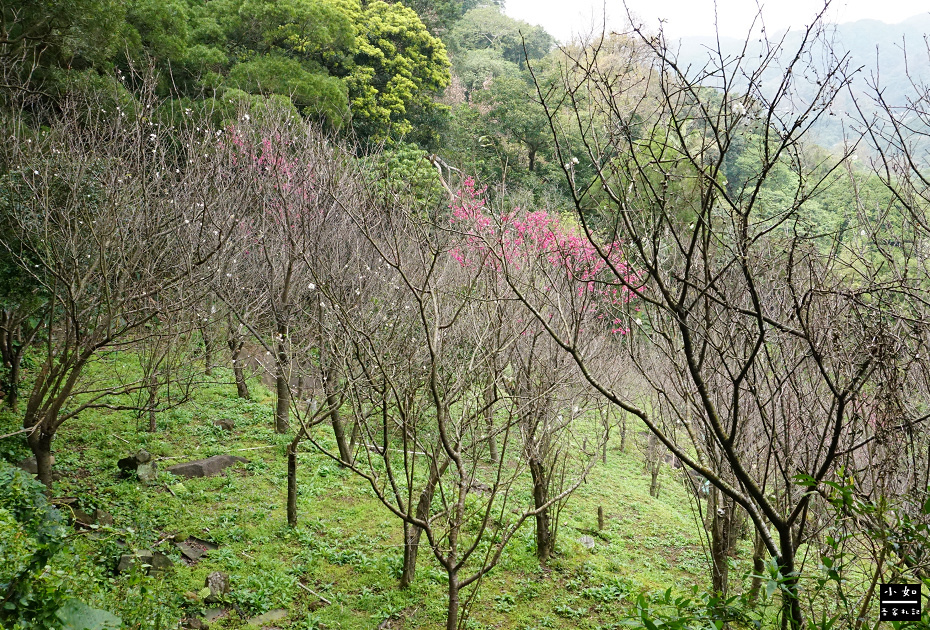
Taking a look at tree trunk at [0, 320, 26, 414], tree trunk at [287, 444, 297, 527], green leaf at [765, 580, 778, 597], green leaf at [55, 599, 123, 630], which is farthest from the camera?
tree trunk at [0, 320, 26, 414]

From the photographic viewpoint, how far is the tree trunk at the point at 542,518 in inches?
255

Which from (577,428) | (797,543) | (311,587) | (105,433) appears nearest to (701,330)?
(797,543)

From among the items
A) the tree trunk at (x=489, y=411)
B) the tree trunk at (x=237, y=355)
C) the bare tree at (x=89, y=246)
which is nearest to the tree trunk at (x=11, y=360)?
the bare tree at (x=89, y=246)

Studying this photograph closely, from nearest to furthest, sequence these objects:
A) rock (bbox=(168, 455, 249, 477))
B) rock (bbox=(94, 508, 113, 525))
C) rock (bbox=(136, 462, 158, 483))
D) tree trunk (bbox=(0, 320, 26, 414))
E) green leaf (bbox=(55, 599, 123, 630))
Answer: green leaf (bbox=(55, 599, 123, 630)) < rock (bbox=(94, 508, 113, 525)) < rock (bbox=(136, 462, 158, 483)) < tree trunk (bbox=(0, 320, 26, 414)) < rock (bbox=(168, 455, 249, 477))

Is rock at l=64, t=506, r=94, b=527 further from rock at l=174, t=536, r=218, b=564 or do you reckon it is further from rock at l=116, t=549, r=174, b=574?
rock at l=174, t=536, r=218, b=564

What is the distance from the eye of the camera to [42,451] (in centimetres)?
515

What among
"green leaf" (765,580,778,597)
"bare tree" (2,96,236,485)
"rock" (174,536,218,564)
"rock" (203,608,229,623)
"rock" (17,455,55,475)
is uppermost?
"bare tree" (2,96,236,485)

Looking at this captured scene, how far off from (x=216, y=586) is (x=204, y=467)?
2619 mm

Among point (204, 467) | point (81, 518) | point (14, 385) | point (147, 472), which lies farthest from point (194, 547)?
point (14, 385)

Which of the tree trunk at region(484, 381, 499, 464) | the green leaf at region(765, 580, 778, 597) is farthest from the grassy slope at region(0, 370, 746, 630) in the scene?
the green leaf at region(765, 580, 778, 597)

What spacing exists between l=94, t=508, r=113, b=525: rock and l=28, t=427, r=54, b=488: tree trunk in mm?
506

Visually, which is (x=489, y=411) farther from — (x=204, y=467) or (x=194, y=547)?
(x=204, y=467)

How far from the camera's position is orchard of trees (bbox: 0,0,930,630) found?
244 centimetres

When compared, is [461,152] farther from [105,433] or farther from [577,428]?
[105,433]
